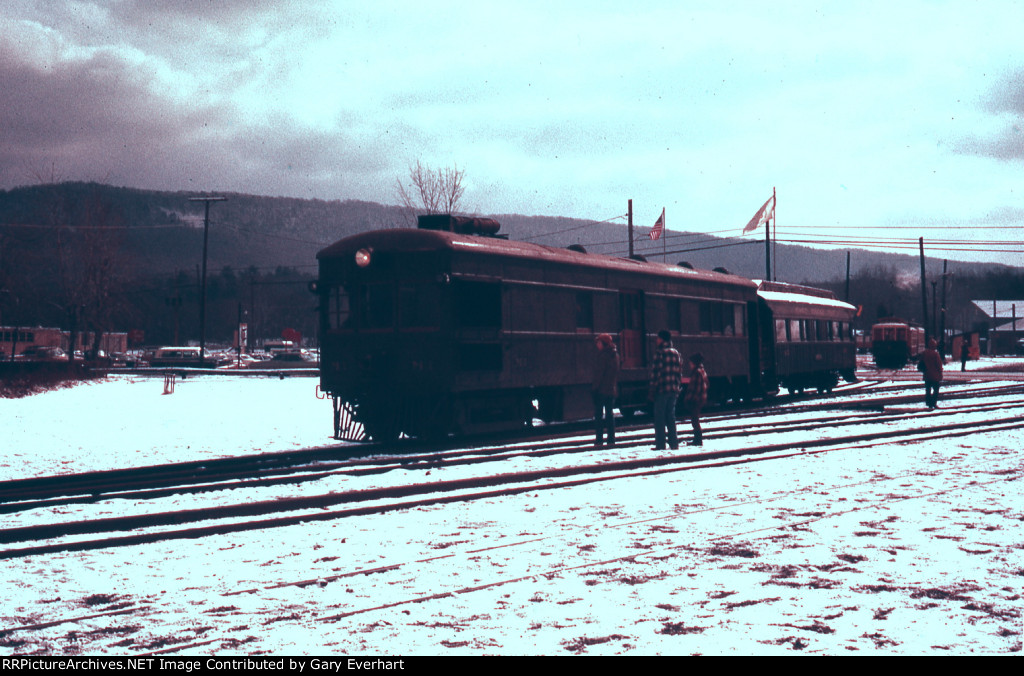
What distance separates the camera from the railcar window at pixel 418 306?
14.5 metres

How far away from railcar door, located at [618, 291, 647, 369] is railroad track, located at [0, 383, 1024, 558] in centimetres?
229

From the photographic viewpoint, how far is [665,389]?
13.4 metres

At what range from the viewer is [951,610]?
484 centimetres

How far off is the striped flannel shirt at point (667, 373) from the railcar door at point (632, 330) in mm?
4733

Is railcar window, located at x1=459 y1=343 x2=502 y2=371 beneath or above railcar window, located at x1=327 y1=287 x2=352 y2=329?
beneath

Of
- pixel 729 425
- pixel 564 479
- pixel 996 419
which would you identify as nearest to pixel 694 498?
pixel 564 479

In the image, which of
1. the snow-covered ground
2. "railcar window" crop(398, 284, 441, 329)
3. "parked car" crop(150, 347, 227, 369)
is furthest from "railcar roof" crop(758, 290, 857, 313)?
"parked car" crop(150, 347, 227, 369)

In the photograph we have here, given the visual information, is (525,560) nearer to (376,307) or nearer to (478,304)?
(478,304)

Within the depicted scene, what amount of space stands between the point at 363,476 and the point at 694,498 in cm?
415

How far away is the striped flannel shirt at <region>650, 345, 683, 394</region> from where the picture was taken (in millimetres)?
13383

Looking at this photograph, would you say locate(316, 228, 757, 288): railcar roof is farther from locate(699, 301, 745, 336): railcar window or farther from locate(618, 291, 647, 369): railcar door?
locate(699, 301, 745, 336): railcar window

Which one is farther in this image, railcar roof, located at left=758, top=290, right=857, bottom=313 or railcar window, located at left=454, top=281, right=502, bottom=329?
railcar roof, located at left=758, top=290, right=857, bottom=313

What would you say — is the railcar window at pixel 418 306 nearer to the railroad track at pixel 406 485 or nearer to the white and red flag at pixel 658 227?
the railroad track at pixel 406 485

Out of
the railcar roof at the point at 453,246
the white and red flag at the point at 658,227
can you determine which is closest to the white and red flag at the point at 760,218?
the white and red flag at the point at 658,227
